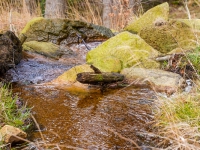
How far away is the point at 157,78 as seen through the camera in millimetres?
3986

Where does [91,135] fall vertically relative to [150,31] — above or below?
below

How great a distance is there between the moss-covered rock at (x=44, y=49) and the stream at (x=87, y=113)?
95 cm

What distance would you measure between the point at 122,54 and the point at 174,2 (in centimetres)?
974

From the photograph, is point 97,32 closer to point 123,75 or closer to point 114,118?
point 123,75

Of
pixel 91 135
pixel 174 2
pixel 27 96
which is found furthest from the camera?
pixel 174 2

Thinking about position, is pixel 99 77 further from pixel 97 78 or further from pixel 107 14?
pixel 107 14

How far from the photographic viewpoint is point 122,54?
4.81 metres

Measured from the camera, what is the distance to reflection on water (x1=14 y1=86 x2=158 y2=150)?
8.05 ft

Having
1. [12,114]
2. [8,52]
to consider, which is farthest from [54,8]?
[12,114]

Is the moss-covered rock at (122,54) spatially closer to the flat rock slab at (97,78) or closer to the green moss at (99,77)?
the flat rock slab at (97,78)

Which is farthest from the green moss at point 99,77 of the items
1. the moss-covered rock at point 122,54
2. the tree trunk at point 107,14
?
the tree trunk at point 107,14

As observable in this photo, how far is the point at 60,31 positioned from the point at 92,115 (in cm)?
386

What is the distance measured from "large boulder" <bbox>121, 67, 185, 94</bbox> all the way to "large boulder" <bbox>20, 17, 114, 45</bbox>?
8.55 ft

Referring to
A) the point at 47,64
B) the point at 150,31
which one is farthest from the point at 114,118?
the point at 150,31
